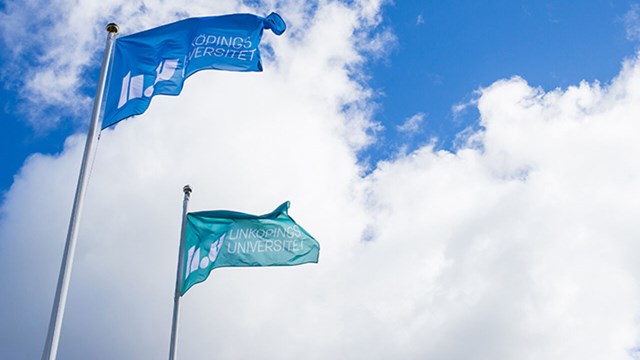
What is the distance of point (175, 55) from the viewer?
61.8 ft

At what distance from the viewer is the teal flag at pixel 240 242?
74.0 ft

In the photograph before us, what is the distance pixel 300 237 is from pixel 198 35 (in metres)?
7.81

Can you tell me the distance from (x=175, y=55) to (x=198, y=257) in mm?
7139

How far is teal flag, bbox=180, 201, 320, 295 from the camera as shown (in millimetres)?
22547

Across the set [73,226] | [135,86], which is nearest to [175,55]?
[135,86]

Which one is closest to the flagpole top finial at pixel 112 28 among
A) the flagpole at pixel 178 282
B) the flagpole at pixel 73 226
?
the flagpole at pixel 73 226

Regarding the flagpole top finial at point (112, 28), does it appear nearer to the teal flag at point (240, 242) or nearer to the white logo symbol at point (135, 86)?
the white logo symbol at point (135, 86)

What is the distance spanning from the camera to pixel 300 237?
76.6 ft

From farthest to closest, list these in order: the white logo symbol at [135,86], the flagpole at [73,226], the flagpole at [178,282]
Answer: the flagpole at [178,282] → the white logo symbol at [135,86] → the flagpole at [73,226]

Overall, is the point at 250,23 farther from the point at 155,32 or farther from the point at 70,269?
the point at 70,269

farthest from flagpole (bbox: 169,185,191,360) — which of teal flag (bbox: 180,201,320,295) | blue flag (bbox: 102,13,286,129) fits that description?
blue flag (bbox: 102,13,286,129)

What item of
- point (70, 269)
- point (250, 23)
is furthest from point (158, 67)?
point (70, 269)

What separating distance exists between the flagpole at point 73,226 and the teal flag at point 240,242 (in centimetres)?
731

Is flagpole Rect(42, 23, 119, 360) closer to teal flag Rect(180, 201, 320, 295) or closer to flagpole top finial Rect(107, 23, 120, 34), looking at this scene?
flagpole top finial Rect(107, 23, 120, 34)
